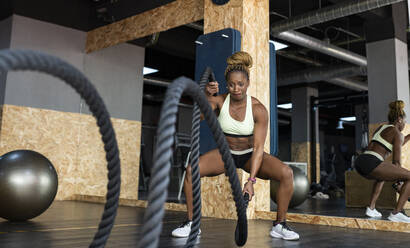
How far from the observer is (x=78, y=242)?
2.40 m

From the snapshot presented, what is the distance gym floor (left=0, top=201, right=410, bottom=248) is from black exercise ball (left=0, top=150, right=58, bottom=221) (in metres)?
0.12

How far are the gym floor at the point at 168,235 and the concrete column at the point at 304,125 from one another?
819cm

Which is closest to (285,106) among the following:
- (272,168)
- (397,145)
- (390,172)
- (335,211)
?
(335,211)

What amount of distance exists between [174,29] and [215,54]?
4.43 metres

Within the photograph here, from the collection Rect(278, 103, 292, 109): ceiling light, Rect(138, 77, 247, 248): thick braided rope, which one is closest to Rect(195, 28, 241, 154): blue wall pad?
Rect(138, 77, 247, 248): thick braided rope

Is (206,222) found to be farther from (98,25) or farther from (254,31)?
(98,25)

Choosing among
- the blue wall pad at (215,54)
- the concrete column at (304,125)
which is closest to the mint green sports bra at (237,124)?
the blue wall pad at (215,54)

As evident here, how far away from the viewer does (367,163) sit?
13.3 ft

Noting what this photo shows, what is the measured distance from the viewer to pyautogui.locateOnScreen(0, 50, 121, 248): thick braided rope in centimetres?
73

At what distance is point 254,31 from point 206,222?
2178mm

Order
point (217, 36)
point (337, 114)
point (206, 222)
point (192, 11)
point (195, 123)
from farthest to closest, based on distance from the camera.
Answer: point (337, 114) → point (192, 11) → point (217, 36) → point (206, 222) → point (195, 123)

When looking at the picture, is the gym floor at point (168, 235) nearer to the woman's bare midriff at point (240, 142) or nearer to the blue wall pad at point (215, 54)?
the woman's bare midriff at point (240, 142)

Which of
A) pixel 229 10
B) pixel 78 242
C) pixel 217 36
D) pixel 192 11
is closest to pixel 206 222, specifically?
pixel 78 242

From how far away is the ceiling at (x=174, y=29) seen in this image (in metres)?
6.00
